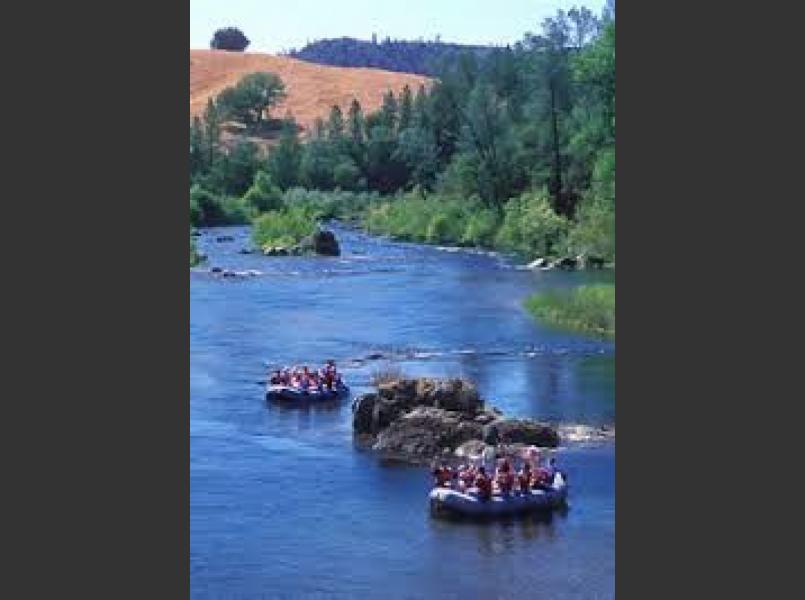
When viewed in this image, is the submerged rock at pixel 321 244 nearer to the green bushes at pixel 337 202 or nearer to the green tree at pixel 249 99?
the green bushes at pixel 337 202

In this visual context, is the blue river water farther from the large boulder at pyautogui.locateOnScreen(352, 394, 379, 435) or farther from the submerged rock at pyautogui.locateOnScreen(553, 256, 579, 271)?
the submerged rock at pyautogui.locateOnScreen(553, 256, 579, 271)

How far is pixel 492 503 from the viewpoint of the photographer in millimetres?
15234

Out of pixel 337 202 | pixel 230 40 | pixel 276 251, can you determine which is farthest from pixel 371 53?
pixel 276 251

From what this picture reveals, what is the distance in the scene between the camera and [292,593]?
43.0 feet

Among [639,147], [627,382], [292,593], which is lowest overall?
[292,593]

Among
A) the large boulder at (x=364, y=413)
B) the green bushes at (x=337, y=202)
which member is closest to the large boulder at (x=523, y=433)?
the large boulder at (x=364, y=413)

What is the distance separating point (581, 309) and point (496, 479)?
1075cm

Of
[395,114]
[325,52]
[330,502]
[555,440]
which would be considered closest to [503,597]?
[330,502]

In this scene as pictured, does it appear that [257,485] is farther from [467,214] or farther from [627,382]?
[467,214]

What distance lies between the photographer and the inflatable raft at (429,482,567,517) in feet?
49.9

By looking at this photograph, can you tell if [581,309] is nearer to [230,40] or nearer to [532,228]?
[532,228]

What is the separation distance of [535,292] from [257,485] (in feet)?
41.1

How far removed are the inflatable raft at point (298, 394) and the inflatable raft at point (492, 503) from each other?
16.5 feet

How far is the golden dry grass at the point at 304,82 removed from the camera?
199 feet
